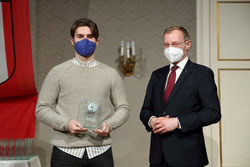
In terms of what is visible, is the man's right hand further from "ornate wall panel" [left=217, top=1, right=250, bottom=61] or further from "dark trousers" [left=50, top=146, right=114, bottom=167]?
"ornate wall panel" [left=217, top=1, right=250, bottom=61]

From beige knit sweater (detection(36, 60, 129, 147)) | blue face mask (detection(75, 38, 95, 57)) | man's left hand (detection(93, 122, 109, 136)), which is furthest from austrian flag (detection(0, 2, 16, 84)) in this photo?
man's left hand (detection(93, 122, 109, 136))

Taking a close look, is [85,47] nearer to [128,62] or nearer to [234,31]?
[128,62]

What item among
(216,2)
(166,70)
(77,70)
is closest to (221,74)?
(216,2)

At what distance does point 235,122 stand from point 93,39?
2499 millimetres

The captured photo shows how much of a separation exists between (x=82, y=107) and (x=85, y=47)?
0.39m

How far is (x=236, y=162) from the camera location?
12.3 ft

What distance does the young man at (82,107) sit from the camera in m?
1.87

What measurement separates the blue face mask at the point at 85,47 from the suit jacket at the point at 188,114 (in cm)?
56

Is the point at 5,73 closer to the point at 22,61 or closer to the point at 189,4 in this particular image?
the point at 22,61

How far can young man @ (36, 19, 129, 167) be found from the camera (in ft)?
6.14

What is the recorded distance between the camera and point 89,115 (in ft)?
6.14

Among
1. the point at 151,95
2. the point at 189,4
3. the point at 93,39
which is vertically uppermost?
the point at 189,4

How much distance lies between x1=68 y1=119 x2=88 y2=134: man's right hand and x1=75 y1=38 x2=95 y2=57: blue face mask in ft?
→ 1.49

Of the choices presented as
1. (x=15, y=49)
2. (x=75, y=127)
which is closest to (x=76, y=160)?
(x=75, y=127)
